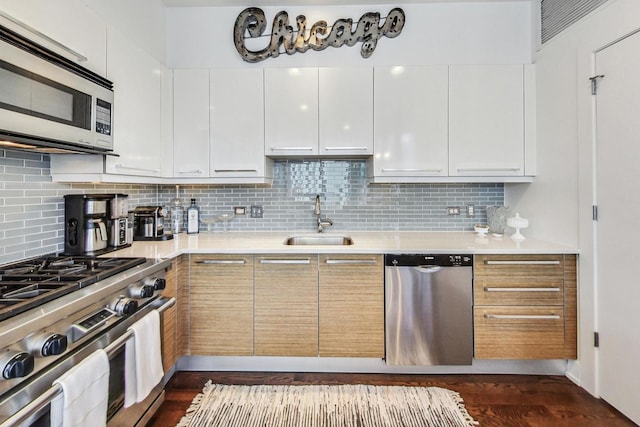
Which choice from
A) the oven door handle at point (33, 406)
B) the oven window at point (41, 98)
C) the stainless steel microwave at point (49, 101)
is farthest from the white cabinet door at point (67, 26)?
the oven door handle at point (33, 406)

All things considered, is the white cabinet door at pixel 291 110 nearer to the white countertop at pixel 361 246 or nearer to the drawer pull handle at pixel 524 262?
the white countertop at pixel 361 246

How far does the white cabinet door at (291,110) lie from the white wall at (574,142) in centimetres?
168

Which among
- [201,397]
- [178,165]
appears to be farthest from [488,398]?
[178,165]

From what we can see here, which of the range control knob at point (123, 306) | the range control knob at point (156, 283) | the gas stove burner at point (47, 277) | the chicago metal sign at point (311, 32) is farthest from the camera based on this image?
the chicago metal sign at point (311, 32)

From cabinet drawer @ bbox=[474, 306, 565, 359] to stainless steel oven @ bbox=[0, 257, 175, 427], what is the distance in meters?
1.98

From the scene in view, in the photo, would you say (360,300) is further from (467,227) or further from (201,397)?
(467,227)

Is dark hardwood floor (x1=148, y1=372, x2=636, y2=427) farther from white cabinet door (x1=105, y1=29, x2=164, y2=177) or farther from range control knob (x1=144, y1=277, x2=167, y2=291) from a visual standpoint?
white cabinet door (x1=105, y1=29, x2=164, y2=177)

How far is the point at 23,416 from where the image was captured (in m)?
0.95

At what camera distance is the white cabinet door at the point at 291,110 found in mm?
2578

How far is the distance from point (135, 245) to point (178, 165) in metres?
0.69

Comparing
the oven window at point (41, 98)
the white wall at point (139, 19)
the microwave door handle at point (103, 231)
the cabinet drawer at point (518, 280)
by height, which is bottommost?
the cabinet drawer at point (518, 280)

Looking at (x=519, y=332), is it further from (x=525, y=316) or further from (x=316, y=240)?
(x=316, y=240)

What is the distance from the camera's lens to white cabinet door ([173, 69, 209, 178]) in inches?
103

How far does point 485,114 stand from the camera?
8.38ft
